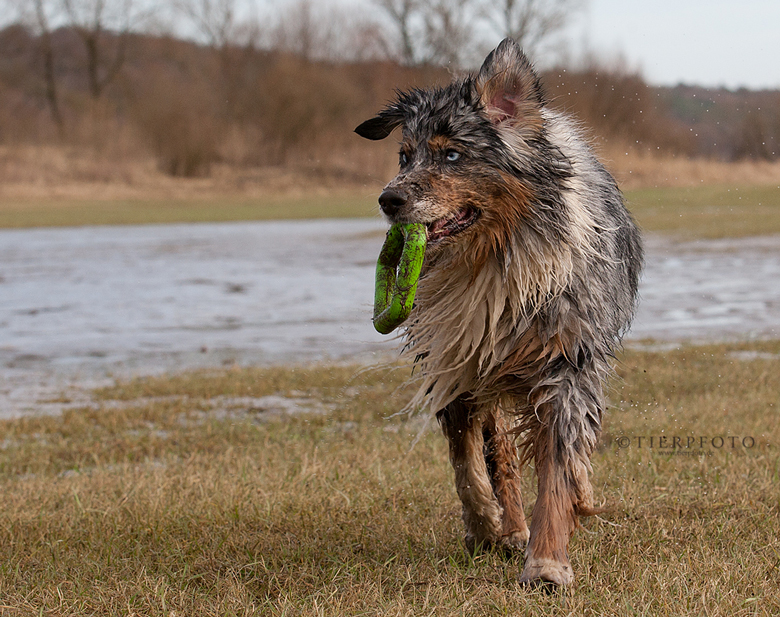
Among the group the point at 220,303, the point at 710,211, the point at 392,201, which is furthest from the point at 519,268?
the point at 710,211

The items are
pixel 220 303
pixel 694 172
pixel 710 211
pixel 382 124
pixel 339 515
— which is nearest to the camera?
pixel 382 124

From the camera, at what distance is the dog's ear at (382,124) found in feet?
13.6

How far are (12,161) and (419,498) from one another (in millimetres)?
35998

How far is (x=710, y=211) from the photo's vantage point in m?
28.0

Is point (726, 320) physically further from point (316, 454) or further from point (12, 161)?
point (12, 161)

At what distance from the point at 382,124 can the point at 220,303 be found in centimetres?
891

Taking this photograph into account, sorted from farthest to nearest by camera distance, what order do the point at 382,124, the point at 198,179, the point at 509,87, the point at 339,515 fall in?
the point at 198,179, the point at 339,515, the point at 382,124, the point at 509,87

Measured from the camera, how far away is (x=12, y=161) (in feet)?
121

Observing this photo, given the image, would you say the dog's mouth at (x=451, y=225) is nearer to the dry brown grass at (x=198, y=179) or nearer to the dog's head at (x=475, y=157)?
the dog's head at (x=475, y=157)

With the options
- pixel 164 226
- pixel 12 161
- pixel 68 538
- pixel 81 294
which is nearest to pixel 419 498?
pixel 68 538

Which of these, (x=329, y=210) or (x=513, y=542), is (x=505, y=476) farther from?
(x=329, y=210)

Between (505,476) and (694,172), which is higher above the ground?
(694,172)

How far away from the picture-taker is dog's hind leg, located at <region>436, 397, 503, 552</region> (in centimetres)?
417

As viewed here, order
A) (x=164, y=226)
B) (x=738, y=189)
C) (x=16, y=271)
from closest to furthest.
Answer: (x=16, y=271)
(x=164, y=226)
(x=738, y=189)
